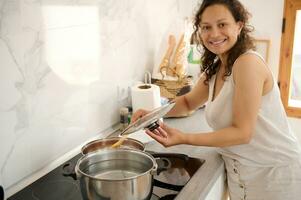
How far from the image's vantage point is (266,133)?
1.15 metres

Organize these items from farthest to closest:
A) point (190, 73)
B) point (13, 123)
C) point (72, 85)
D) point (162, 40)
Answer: point (190, 73) < point (162, 40) < point (72, 85) < point (13, 123)

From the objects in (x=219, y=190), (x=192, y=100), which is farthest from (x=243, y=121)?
(x=192, y=100)

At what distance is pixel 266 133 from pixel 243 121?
16 centimetres

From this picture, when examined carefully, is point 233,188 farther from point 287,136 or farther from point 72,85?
point 72,85

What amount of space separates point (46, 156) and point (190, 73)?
1.00 m

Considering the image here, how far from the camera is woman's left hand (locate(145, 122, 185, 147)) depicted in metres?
1.01

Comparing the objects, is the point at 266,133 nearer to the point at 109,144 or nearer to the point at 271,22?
the point at 109,144

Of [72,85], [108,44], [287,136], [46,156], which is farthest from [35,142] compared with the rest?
[287,136]

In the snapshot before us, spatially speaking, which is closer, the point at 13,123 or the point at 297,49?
the point at 13,123

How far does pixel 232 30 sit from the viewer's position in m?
1.11

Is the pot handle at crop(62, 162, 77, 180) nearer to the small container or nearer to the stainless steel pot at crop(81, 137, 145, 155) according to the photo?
the stainless steel pot at crop(81, 137, 145, 155)

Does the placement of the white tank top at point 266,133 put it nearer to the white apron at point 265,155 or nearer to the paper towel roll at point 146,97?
the white apron at point 265,155

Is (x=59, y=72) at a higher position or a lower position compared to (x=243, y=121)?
higher

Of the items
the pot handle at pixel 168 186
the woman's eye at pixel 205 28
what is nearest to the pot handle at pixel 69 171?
the pot handle at pixel 168 186
